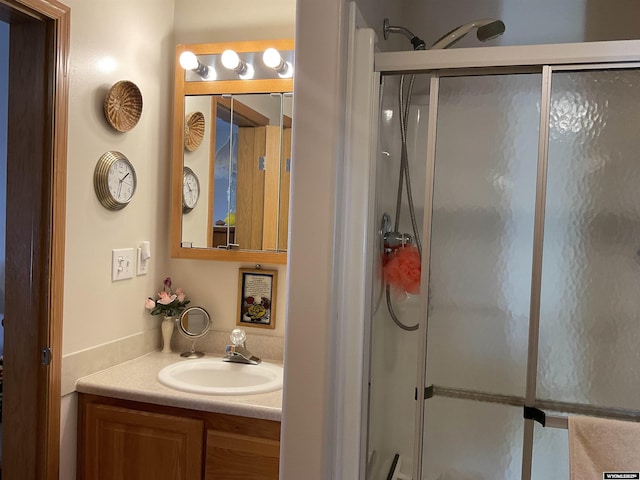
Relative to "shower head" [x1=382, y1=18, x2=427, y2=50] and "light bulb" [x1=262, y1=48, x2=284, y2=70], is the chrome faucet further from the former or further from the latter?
"shower head" [x1=382, y1=18, x2=427, y2=50]

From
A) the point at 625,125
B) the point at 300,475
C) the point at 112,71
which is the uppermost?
the point at 112,71

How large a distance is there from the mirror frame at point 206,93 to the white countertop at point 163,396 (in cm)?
55

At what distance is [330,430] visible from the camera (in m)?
1.29

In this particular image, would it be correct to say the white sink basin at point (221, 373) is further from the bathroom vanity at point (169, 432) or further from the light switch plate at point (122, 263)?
the light switch plate at point (122, 263)

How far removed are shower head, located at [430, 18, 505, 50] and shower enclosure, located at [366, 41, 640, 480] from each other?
0.19 m

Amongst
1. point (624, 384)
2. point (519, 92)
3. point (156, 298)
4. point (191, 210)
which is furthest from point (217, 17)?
point (624, 384)

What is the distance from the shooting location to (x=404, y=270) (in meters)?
1.45

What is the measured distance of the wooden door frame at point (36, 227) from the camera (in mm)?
1707

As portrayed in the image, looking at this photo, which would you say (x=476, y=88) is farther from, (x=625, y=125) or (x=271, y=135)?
(x=271, y=135)

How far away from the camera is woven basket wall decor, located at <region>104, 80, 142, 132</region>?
193cm

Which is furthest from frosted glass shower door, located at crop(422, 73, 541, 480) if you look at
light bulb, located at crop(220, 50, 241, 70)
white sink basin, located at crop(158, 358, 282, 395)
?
light bulb, located at crop(220, 50, 241, 70)

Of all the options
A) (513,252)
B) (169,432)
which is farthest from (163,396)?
(513,252)

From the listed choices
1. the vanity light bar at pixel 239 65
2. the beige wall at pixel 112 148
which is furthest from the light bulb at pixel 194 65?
the beige wall at pixel 112 148

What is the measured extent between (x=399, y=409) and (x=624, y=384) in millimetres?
604
